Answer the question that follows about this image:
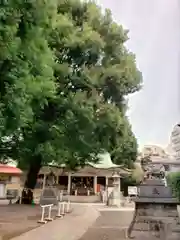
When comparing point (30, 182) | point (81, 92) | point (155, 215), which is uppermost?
point (81, 92)

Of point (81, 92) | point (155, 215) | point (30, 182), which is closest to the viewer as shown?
point (155, 215)

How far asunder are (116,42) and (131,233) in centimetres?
678

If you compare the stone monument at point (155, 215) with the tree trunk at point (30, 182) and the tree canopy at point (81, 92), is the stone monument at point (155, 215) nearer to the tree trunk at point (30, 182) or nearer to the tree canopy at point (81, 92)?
the tree canopy at point (81, 92)

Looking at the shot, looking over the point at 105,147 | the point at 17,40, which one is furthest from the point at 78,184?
the point at 17,40

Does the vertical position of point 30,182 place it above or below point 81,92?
below

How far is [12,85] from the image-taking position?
155 inches

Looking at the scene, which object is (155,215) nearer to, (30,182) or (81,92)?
(81,92)

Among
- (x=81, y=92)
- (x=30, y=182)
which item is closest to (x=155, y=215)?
(x=81, y=92)

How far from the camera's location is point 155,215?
3998mm

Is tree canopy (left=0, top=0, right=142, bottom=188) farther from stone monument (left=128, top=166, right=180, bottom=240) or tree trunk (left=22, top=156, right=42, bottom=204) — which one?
stone monument (left=128, top=166, right=180, bottom=240)

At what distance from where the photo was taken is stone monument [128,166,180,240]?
12.9 ft

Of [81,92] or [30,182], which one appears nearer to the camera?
[81,92]

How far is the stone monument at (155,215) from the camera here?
12.9 feet

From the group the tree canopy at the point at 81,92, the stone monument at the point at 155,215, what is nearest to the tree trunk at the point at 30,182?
the tree canopy at the point at 81,92
